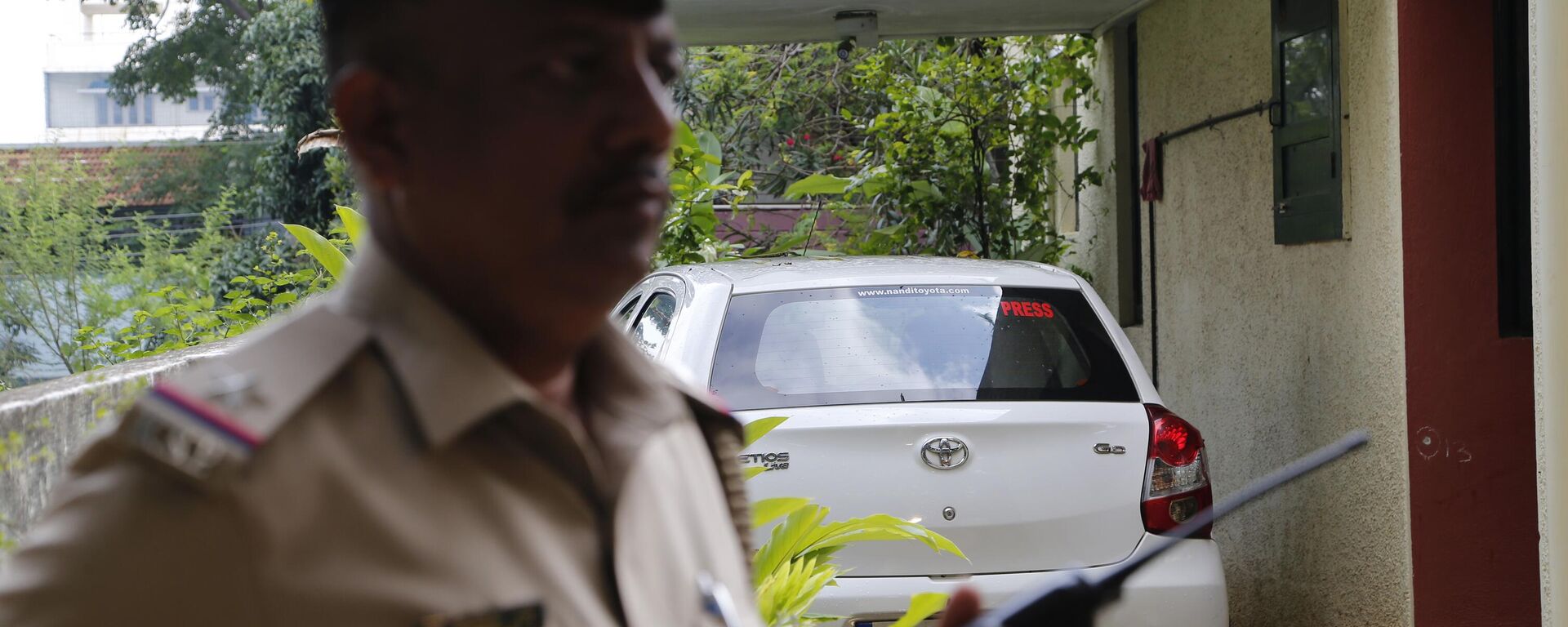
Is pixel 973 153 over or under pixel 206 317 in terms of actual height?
over

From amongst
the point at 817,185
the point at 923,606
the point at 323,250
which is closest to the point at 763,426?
the point at 923,606

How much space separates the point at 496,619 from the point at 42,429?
194cm

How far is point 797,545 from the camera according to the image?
3.71 meters

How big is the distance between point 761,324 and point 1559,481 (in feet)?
7.53

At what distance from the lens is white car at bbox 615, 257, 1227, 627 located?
453 cm

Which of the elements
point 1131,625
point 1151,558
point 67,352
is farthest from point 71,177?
point 1151,558

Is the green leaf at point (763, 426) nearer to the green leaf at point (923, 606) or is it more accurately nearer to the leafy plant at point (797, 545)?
the leafy plant at point (797, 545)

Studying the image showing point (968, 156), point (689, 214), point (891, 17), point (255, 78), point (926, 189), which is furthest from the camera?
point (255, 78)

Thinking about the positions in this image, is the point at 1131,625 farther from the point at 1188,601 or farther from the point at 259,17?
the point at 259,17

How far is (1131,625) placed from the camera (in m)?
4.57

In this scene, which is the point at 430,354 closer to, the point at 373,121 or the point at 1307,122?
the point at 373,121

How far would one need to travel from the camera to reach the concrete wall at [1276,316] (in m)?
5.32

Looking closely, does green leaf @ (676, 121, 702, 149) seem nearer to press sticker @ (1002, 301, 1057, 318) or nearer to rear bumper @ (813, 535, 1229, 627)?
press sticker @ (1002, 301, 1057, 318)

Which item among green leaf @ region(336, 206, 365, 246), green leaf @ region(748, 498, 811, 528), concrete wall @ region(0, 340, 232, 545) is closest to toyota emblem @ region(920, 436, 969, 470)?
green leaf @ region(748, 498, 811, 528)
